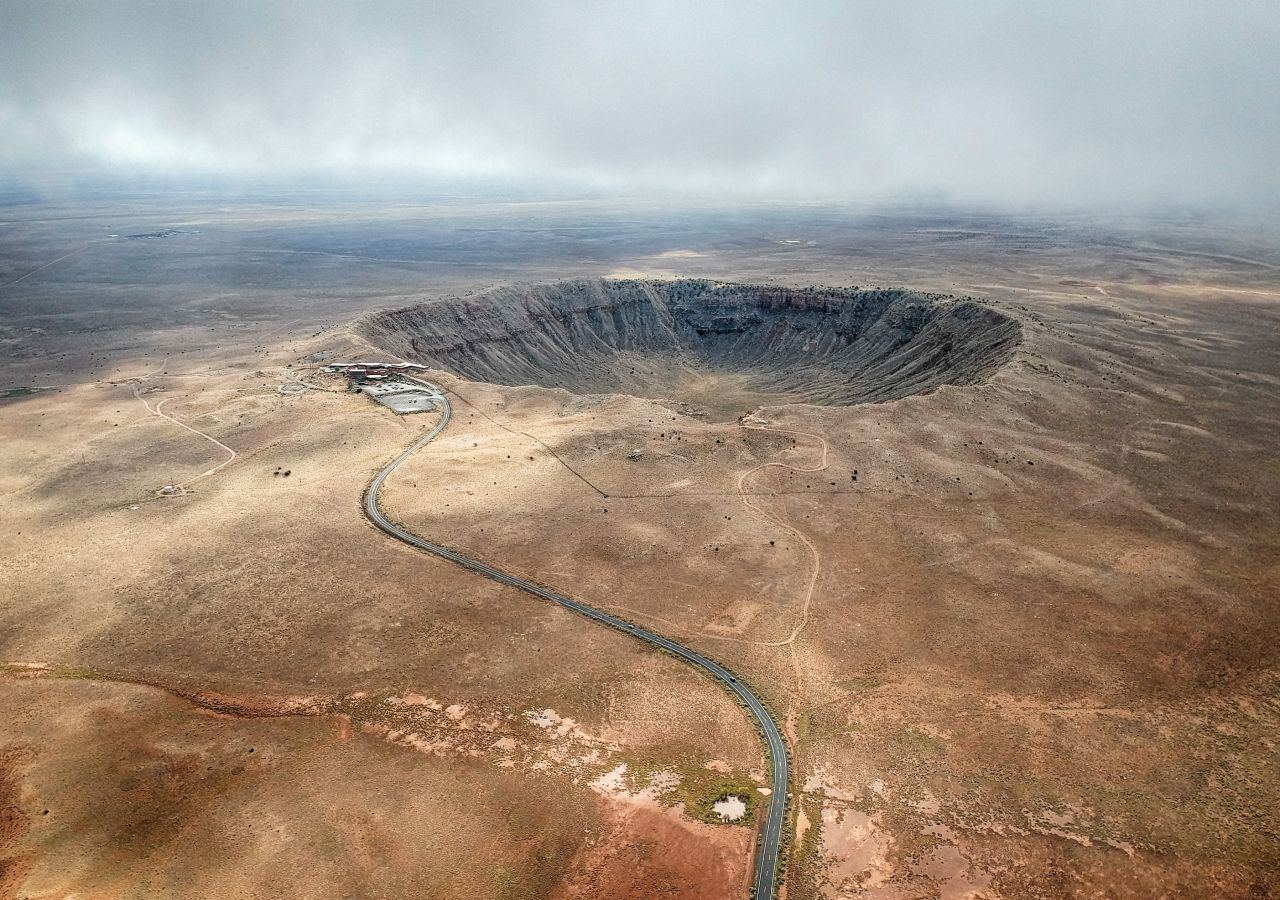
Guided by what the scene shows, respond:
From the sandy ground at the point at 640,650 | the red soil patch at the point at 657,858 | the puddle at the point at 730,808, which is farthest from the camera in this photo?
the puddle at the point at 730,808

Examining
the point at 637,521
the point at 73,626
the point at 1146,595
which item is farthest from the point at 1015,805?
the point at 73,626

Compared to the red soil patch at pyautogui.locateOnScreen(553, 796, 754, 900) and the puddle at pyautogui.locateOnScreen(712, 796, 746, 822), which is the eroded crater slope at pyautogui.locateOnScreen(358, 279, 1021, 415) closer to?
the puddle at pyautogui.locateOnScreen(712, 796, 746, 822)

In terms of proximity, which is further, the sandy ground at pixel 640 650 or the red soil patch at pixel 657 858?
the sandy ground at pixel 640 650

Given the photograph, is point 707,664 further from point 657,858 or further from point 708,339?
point 708,339

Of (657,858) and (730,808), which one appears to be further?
(730,808)

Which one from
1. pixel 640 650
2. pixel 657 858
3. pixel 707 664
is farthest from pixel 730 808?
pixel 640 650

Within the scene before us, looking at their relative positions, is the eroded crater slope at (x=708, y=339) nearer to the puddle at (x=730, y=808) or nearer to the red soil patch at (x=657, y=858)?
the puddle at (x=730, y=808)

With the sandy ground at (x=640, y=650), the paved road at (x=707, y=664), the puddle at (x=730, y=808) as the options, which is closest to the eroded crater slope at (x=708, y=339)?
the sandy ground at (x=640, y=650)
